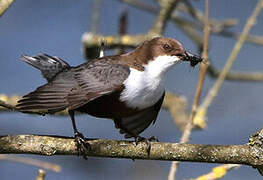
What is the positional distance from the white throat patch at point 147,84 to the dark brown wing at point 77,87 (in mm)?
73

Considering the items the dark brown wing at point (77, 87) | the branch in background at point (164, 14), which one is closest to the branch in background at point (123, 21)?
the branch in background at point (164, 14)

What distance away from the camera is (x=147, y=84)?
4301 millimetres

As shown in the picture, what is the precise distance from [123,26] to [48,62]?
920 mm

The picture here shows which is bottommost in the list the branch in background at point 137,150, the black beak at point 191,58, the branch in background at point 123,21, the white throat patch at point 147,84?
the branch in background at point 137,150

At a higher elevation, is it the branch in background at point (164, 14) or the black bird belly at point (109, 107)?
the branch in background at point (164, 14)

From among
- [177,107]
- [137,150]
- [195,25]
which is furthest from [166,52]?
[195,25]

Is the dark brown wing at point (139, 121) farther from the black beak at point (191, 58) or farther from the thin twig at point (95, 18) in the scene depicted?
the thin twig at point (95, 18)

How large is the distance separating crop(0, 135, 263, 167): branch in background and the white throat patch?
56 centimetres

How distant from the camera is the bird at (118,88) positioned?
4.09m

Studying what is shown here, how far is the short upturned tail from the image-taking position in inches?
191

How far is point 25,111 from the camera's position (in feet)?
12.9

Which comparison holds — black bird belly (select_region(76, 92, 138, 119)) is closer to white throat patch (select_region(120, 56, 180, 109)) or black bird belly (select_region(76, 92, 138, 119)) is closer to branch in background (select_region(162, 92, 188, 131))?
white throat patch (select_region(120, 56, 180, 109))

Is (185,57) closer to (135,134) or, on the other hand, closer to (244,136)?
(135,134)


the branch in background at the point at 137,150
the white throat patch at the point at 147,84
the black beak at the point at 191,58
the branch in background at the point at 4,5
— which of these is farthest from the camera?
the black beak at the point at 191,58
